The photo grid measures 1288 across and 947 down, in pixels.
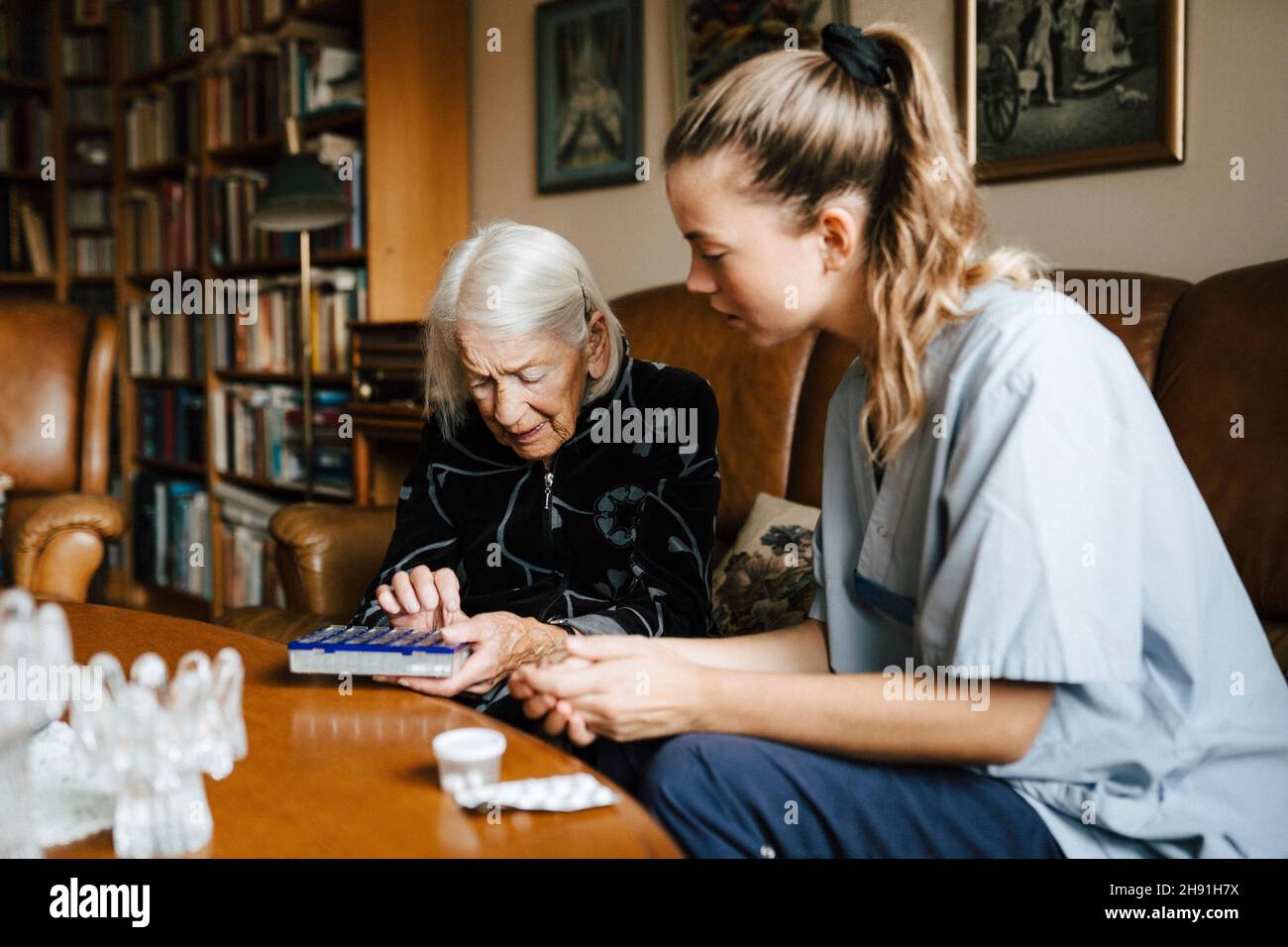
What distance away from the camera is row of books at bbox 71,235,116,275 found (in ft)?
15.7

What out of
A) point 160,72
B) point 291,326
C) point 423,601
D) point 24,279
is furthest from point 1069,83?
point 24,279

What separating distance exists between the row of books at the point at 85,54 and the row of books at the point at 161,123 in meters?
0.46

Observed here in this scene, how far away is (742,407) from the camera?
217 cm

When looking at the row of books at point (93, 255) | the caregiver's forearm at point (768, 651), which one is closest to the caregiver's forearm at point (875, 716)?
the caregiver's forearm at point (768, 651)

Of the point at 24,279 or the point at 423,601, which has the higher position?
the point at 24,279

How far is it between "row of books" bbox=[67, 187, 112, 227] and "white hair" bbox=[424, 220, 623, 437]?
12.4ft

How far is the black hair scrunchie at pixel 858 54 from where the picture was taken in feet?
3.34

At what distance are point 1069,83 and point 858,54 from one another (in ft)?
3.95

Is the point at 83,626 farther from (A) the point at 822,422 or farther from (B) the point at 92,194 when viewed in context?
(B) the point at 92,194

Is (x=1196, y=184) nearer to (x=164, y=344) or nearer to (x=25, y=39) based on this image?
(x=164, y=344)

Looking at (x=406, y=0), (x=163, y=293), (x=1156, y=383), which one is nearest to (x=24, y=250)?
(x=163, y=293)

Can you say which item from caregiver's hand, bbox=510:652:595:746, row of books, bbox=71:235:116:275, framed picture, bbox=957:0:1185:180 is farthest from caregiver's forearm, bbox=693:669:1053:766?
row of books, bbox=71:235:116:275

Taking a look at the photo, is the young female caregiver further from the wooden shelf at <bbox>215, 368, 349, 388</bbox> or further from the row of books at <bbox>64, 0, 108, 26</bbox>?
the row of books at <bbox>64, 0, 108, 26</bbox>

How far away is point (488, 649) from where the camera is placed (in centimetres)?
120
